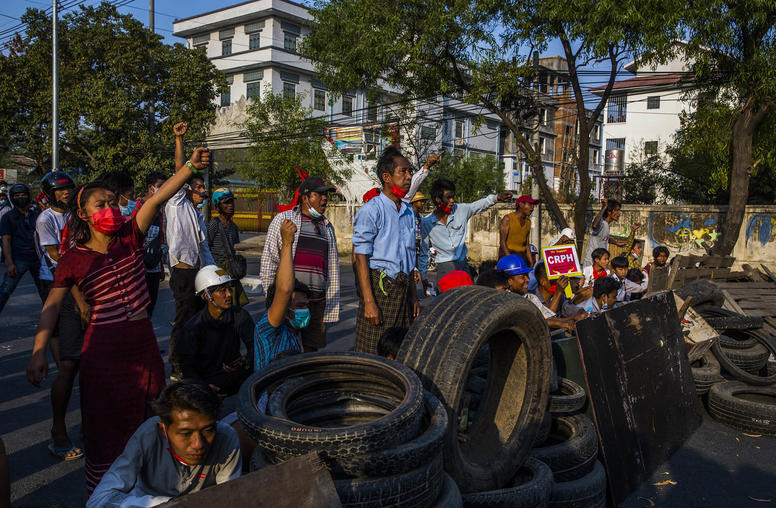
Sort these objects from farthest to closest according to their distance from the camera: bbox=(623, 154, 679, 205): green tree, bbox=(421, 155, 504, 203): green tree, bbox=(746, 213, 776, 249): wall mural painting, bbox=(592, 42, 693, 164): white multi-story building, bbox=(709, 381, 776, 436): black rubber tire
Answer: bbox=(592, 42, 693, 164): white multi-story building
bbox=(421, 155, 504, 203): green tree
bbox=(623, 154, 679, 205): green tree
bbox=(746, 213, 776, 249): wall mural painting
bbox=(709, 381, 776, 436): black rubber tire

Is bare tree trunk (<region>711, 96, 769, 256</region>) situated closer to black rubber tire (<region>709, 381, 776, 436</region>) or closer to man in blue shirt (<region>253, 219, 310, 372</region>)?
black rubber tire (<region>709, 381, 776, 436</region>)

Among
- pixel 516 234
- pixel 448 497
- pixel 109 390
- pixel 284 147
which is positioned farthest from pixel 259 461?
pixel 284 147

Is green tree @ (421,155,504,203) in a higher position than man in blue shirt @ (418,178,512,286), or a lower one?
higher

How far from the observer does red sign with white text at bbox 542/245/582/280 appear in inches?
232

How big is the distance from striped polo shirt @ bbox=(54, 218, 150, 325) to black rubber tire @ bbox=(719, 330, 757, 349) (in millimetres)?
5954

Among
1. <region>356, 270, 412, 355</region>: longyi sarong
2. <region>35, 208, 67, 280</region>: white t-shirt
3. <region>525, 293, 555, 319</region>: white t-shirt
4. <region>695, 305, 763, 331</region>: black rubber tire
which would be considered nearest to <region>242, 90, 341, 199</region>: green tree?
<region>35, 208, 67, 280</region>: white t-shirt

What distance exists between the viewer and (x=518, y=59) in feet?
48.7

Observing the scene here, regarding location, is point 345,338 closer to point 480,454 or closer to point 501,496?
point 480,454

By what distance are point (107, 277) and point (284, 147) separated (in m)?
26.9

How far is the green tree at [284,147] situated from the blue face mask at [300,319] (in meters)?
24.2

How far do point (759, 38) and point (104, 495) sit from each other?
15.1 meters

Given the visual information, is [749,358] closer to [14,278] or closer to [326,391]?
[326,391]

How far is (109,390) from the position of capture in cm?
302

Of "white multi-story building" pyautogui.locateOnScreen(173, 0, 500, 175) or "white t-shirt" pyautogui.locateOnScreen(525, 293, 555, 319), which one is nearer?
"white t-shirt" pyautogui.locateOnScreen(525, 293, 555, 319)
